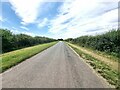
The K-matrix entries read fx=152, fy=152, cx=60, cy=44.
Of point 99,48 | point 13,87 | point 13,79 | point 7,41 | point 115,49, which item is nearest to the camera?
point 13,87

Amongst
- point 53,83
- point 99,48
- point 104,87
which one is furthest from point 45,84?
point 99,48

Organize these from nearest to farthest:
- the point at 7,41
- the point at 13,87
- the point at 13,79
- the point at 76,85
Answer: the point at 13,87, the point at 76,85, the point at 13,79, the point at 7,41

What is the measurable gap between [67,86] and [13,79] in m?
2.66

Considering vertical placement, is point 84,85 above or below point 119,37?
below

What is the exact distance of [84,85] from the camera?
6477 millimetres

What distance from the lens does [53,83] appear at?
21.8 ft

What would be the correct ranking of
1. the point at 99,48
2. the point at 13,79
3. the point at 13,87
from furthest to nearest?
the point at 99,48 < the point at 13,79 < the point at 13,87

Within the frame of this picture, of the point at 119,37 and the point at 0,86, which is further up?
the point at 119,37

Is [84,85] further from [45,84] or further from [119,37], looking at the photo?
[119,37]

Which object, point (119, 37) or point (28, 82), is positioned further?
point (119, 37)

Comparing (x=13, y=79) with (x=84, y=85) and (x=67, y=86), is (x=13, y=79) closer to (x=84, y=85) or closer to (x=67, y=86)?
(x=67, y=86)

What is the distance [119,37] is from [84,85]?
14973 mm

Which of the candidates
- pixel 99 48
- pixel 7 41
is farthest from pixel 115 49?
pixel 7 41

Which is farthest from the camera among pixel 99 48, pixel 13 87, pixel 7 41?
pixel 7 41
